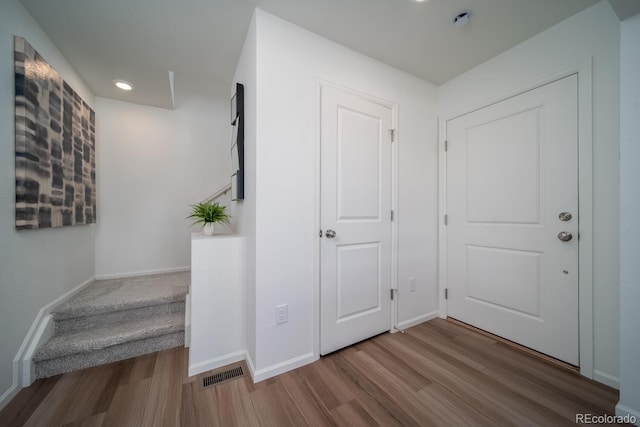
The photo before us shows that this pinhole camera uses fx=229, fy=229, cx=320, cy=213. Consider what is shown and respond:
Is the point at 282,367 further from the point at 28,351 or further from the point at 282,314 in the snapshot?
the point at 28,351

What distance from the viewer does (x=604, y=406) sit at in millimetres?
1267

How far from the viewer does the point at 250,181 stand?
64.9 inches

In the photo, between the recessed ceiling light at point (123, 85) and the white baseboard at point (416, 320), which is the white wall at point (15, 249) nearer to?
the recessed ceiling light at point (123, 85)

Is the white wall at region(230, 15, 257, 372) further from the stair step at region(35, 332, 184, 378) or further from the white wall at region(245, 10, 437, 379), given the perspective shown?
the stair step at region(35, 332, 184, 378)

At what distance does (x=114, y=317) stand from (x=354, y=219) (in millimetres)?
2177

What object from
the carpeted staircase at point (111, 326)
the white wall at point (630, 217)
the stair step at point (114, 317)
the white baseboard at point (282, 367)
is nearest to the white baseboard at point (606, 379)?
the white wall at point (630, 217)

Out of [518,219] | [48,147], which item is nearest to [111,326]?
[48,147]

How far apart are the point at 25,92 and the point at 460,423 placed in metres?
3.20

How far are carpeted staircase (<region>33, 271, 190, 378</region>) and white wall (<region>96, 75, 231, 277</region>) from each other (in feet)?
2.04

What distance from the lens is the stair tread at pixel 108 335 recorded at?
5.12 feet

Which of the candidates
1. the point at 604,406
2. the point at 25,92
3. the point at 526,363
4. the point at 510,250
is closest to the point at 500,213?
the point at 510,250

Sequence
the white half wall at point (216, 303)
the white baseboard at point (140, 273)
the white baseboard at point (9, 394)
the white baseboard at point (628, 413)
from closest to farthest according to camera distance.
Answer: the white baseboard at point (628, 413) < the white baseboard at point (9, 394) < the white half wall at point (216, 303) < the white baseboard at point (140, 273)

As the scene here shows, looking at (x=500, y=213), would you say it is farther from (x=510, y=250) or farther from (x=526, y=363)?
(x=526, y=363)

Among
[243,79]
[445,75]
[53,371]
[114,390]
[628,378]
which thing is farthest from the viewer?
[445,75]
